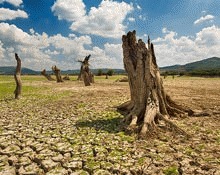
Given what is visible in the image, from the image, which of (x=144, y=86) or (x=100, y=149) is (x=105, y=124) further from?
(x=100, y=149)

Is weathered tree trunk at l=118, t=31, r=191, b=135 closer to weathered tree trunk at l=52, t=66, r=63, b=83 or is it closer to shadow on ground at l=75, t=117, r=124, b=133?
shadow on ground at l=75, t=117, r=124, b=133

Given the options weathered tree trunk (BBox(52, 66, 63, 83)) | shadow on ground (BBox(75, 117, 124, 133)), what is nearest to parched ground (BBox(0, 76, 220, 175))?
shadow on ground (BBox(75, 117, 124, 133))

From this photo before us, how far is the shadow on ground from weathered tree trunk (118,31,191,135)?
0.67 meters

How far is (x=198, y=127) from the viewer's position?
12.7 metres

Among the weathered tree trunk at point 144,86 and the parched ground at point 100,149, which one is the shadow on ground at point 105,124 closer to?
the parched ground at point 100,149

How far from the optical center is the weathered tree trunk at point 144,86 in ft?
→ 43.5

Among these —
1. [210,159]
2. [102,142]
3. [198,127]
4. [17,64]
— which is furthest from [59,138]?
[17,64]

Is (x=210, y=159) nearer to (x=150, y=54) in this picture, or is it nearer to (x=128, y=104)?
(x=150, y=54)

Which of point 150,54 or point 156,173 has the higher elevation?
point 150,54

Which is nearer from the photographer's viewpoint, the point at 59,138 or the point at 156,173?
the point at 156,173

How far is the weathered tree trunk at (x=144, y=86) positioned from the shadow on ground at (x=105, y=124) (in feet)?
2.19

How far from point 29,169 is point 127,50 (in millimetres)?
10248

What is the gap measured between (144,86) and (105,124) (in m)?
3.04

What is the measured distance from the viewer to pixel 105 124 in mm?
13391
